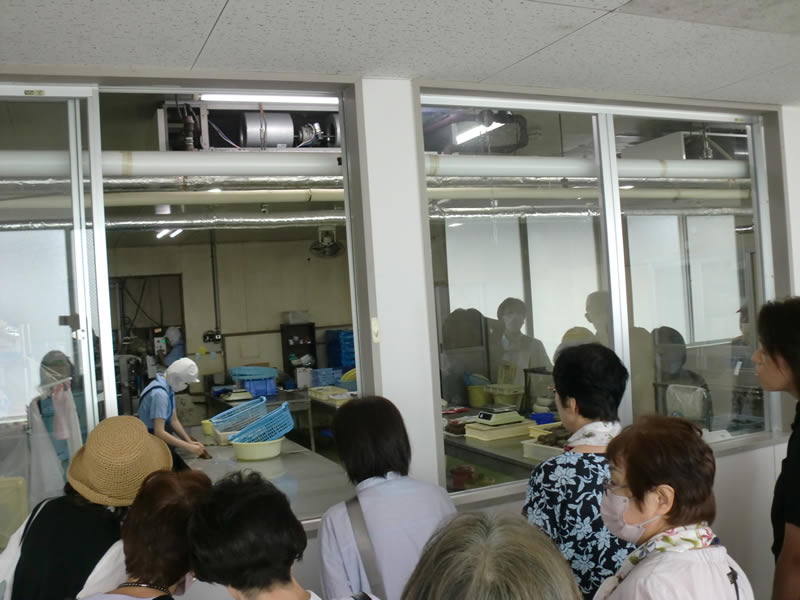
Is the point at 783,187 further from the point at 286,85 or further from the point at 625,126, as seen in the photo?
the point at 286,85

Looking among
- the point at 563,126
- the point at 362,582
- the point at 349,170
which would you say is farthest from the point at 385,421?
the point at 563,126

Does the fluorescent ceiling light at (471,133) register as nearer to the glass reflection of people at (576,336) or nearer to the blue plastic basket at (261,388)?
the glass reflection of people at (576,336)

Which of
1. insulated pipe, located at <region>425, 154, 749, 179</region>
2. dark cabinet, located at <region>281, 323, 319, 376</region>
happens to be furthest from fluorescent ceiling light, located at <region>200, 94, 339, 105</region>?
dark cabinet, located at <region>281, 323, 319, 376</region>

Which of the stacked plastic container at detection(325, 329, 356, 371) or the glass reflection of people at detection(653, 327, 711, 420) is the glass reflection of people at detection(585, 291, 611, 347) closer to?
the glass reflection of people at detection(653, 327, 711, 420)

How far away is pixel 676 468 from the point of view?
1.31 meters

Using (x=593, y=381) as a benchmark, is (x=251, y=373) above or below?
below

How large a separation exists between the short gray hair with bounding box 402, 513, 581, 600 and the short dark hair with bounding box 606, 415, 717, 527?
0.57 meters

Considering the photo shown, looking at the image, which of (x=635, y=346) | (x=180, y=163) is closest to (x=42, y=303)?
(x=180, y=163)

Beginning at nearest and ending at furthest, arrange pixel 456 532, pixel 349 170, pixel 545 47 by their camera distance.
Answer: pixel 456 532
pixel 545 47
pixel 349 170

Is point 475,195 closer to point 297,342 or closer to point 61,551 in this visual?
point 61,551

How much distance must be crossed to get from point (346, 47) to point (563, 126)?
3.97 ft

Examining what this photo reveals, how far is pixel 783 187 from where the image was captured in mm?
3342

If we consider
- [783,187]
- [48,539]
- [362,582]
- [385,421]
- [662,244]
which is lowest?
[362,582]

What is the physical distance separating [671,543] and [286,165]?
73.4 inches
